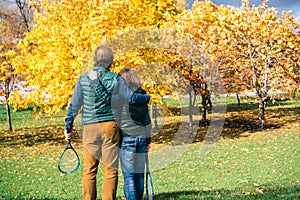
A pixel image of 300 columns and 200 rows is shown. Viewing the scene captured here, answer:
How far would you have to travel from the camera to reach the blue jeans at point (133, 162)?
4391 millimetres

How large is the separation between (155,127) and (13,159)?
734cm

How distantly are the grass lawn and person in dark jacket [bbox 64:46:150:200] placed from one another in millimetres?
1608

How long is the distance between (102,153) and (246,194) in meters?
2.49

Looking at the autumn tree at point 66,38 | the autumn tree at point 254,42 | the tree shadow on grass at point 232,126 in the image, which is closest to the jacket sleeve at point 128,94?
the autumn tree at point 66,38

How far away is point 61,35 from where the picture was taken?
1116cm

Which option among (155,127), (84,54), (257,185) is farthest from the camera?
(155,127)

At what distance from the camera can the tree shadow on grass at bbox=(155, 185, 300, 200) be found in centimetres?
516

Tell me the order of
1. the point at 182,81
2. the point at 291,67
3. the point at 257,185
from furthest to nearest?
the point at 291,67 < the point at 182,81 < the point at 257,185

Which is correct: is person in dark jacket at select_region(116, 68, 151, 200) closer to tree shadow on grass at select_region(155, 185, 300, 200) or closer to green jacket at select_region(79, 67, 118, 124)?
green jacket at select_region(79, 67, 118, 124)

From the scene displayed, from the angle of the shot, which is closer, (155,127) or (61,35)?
(61,35)

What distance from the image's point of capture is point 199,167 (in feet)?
28.7

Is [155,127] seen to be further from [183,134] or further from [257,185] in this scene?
[257,185]

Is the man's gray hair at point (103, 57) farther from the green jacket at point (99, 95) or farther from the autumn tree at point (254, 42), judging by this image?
the autumn tree at point (254, 42)

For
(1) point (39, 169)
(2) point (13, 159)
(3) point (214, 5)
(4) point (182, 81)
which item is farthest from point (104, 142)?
(3) point (214, 5)
